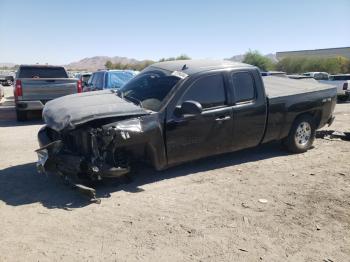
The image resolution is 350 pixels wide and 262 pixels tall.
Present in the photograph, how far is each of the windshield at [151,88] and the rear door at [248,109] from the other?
1128 mm

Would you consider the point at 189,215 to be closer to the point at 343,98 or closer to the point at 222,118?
the point at 222,118

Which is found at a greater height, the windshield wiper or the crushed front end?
the windshield wiper

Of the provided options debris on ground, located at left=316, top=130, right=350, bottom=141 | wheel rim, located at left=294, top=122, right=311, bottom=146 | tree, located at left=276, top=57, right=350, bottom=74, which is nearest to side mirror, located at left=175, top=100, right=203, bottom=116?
wheel rim, located at left=294, top=122, right=311, bottom=146

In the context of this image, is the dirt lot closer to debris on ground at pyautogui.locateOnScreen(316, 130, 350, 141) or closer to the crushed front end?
the crushed front end

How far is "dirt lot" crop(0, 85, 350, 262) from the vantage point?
11.4 ft

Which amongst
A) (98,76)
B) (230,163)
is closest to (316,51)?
(98,76)

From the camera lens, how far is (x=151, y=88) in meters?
5.77

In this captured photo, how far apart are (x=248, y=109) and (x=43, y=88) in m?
7.46

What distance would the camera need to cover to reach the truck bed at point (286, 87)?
6.73 metres

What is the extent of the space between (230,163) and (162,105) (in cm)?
193

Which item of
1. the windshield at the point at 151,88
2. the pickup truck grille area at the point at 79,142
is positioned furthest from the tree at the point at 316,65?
the pickup truck grille area at the point at 79,142

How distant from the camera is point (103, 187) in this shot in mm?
5195

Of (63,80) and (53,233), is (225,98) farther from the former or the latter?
(63,80)

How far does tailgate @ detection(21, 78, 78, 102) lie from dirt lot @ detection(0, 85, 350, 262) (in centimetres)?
502
